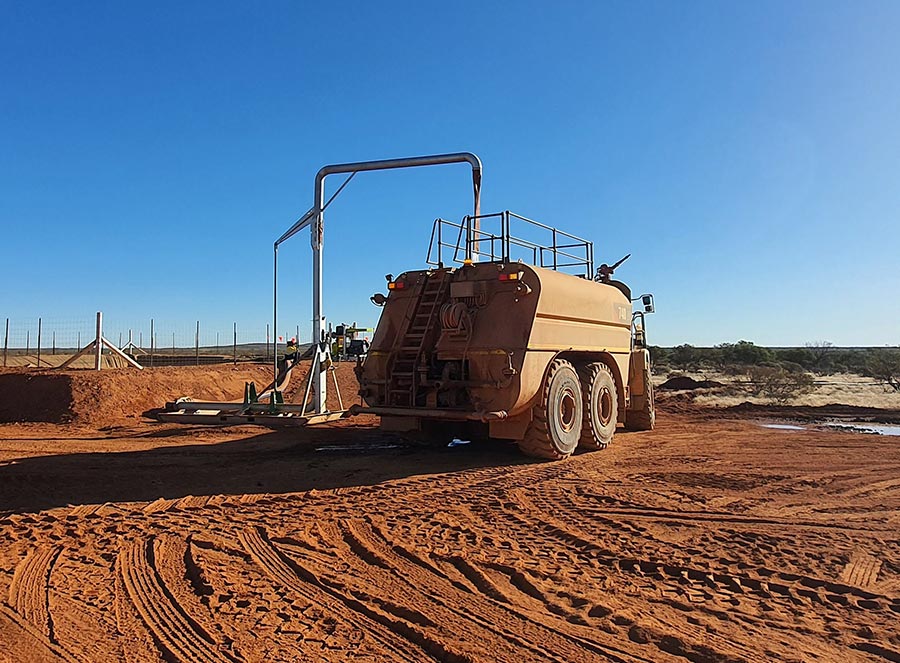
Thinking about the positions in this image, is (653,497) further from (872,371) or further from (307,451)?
(872,371)

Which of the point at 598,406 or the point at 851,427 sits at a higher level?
the point at 598,406

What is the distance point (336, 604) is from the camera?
182 inches

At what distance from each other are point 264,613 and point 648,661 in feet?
7.56

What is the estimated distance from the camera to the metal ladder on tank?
10406 millimetres

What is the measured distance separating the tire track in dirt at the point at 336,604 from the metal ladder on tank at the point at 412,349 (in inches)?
174

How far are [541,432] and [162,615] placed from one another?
649cm

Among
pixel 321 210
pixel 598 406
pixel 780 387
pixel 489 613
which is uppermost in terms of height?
pixel 321 210

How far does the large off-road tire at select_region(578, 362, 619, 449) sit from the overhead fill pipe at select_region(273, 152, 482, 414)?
3.77 m

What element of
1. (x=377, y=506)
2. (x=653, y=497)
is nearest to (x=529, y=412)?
(x=653, y=497)

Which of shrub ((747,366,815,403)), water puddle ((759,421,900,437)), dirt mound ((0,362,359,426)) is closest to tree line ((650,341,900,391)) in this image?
shrub ((747,366,815,403))

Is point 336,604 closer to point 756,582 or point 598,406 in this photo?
point 756,582

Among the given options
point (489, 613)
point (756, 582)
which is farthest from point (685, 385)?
point (489, 613)

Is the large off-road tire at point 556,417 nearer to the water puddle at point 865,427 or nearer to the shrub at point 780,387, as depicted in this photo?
the water puddle at point 865,427

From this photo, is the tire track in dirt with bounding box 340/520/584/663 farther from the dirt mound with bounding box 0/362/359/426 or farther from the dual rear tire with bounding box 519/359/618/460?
the dirt mound with bounding box 0/362/359/426
